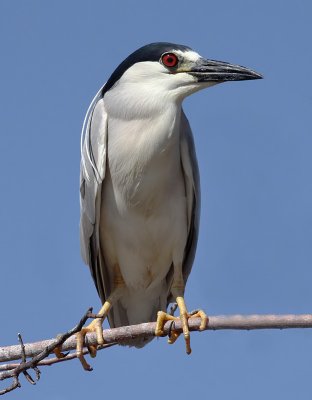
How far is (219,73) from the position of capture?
18.9ft

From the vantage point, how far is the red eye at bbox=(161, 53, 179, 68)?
580 centimetres

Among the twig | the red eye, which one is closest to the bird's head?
the red eye

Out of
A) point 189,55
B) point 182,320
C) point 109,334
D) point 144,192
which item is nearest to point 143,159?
point 144,192

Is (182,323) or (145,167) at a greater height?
(145,167)

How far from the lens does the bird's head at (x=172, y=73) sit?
5770 millimetres

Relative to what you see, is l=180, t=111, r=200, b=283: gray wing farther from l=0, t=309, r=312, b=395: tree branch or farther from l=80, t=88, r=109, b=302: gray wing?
l=0, t=309, r=312, b=395: tree branch

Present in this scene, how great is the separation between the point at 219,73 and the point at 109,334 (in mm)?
1894

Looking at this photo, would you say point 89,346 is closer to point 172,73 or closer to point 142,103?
point 142,103

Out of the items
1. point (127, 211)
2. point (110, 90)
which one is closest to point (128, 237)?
point (127, 211)

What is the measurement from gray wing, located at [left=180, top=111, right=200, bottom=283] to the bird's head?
319 millimetres

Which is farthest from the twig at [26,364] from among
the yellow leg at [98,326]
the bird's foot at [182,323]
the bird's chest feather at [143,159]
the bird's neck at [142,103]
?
the bird's neck at [142,103]

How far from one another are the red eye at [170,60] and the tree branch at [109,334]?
66.1 inches

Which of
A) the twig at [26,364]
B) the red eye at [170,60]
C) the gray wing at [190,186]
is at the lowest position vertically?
the twig at [26,364]

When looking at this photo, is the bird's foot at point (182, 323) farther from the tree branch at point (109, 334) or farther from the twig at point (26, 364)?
the twig at point (26, 364)
